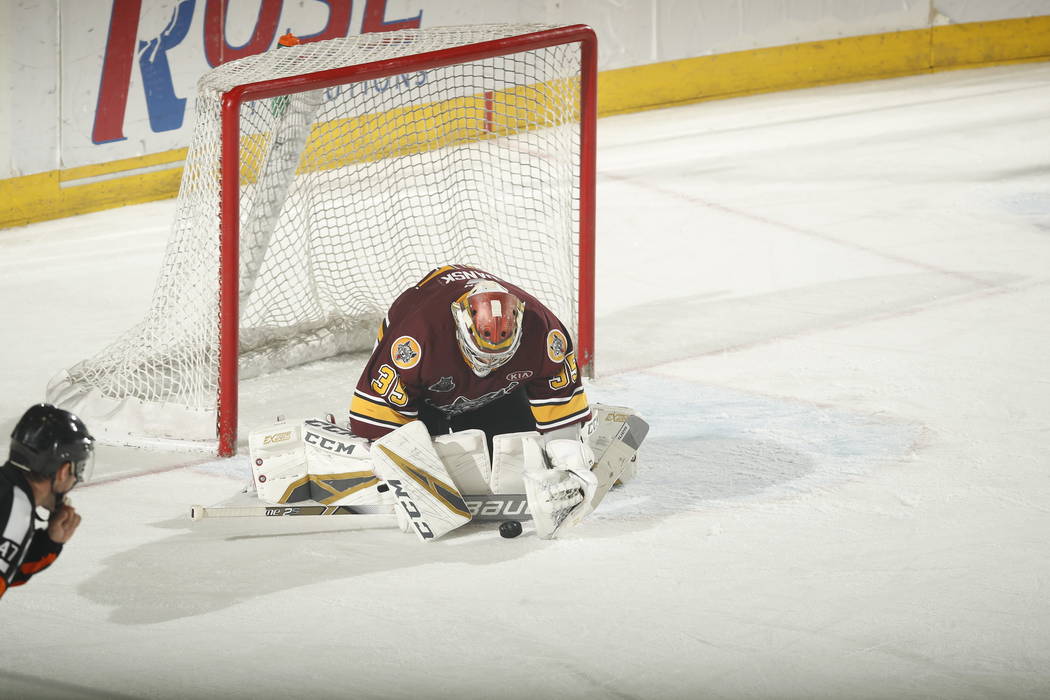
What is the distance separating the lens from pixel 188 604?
3469 mm

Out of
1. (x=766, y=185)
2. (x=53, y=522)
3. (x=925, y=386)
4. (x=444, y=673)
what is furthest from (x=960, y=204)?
(x=53, y=522)

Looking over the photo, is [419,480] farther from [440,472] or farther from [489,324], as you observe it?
[489,324]

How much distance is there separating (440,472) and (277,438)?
0.53 metres

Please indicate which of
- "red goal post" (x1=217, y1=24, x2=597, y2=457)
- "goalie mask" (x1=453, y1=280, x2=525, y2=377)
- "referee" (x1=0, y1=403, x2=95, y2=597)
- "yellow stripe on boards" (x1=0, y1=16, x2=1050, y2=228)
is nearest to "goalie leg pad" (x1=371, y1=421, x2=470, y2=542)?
"goalie mask" (x1=453, y1=280, x2=525, y2=377)

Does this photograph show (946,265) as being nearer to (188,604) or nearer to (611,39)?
(611,39)

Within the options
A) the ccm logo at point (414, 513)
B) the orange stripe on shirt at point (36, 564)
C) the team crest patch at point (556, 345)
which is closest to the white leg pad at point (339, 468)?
the ccm logo at point (414, 513)

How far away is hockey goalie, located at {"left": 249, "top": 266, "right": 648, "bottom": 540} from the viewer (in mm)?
3758

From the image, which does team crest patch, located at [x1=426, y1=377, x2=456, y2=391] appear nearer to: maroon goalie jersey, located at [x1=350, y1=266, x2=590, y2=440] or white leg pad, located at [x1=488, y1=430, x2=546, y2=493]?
maroon goalie jersey, located at [x1=350, y1=266, x2=590, y2=440]

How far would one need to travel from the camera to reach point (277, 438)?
404cm

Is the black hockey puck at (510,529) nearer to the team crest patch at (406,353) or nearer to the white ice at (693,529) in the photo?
the white ice at (693,529)

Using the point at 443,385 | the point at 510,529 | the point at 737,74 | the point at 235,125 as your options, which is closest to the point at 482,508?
the point at 510,529

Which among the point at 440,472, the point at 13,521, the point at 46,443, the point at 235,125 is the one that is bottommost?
the point at 440,472

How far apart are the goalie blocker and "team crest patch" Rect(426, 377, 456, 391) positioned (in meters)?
0.14

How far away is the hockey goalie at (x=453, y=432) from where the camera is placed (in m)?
3.76
